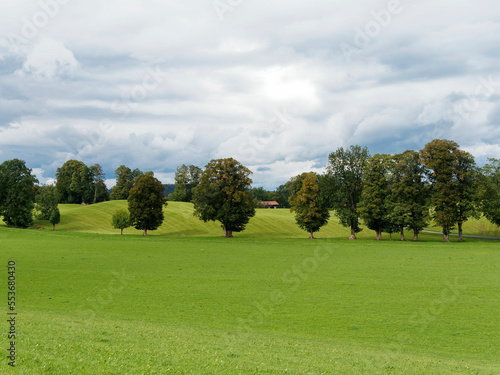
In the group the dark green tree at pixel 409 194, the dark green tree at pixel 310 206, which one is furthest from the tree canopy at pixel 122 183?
the dark green tree at pixel 409 194

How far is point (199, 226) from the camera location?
102 m

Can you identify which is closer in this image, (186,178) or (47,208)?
(47,208)

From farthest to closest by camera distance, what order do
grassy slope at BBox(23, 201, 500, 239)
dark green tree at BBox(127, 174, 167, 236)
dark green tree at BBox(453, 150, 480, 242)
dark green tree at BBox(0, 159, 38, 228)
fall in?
grassy slope at BBox(23, 201, 500, 239)
dark green tree at BBox(0, 159, 38, 228)
dark green tree at BBox(127, 174, 167, 236)
dark green tree at BBox(453, 150, 480, 242)

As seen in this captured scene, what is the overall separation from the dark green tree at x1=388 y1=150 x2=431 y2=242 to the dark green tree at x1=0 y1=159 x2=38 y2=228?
2894 inches

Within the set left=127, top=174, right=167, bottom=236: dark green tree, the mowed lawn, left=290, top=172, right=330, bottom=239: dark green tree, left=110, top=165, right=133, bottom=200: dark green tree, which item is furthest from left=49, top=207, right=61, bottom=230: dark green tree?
left=110, top=165, right=133, bottom=200: dark green tree

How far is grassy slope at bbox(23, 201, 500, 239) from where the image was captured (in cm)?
9606

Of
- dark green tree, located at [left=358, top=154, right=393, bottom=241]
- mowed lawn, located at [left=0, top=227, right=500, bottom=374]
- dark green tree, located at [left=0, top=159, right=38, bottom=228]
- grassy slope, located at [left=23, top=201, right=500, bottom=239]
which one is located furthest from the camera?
grassy slope, located at [left=23, top=201, right=500, bottom=239]

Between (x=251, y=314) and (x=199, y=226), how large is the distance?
269 feet

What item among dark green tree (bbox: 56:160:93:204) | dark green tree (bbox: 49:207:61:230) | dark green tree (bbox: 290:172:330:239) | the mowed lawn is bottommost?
the mowed lawn

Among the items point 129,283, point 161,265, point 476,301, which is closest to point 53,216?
point 161,265

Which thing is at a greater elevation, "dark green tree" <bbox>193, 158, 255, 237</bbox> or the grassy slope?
"dark green tree" <bbox>193, 158, 255, 237</bbox>

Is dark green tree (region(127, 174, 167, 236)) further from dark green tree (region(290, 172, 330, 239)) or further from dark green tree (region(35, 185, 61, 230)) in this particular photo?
dark green tree (region(290, 172, 330, 239))

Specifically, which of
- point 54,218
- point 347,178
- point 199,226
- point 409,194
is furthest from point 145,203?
point 409,194

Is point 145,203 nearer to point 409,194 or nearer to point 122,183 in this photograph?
point 409,194
